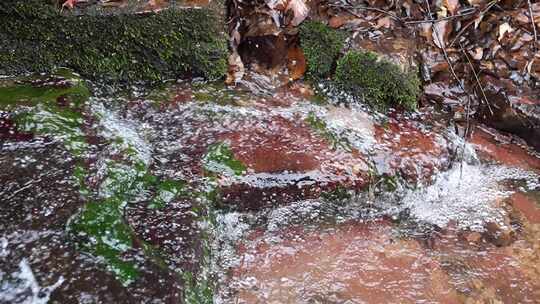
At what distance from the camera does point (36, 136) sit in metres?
2.89

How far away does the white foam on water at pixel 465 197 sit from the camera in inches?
136

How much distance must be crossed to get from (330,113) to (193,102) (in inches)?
45.7

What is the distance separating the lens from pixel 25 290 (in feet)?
6.87

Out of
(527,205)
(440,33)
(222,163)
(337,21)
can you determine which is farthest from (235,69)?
(527,205)

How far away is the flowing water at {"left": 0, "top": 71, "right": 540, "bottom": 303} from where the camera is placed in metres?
2.36

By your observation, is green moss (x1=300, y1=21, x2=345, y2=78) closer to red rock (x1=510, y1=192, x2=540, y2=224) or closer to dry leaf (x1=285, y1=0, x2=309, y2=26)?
dry leaf (x1=285, y1=0, x2=309, y2=26)

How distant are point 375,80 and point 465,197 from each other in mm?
1258

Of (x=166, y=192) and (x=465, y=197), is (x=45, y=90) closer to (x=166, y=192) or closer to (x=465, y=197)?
(x=166, y=192)

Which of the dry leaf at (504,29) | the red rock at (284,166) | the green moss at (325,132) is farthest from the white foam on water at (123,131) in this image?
the dry leaf at (504,29)

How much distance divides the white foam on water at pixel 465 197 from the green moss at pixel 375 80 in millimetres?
794

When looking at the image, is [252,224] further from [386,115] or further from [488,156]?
[488,156]

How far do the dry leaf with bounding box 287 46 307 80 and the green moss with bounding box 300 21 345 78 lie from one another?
5 centimetres

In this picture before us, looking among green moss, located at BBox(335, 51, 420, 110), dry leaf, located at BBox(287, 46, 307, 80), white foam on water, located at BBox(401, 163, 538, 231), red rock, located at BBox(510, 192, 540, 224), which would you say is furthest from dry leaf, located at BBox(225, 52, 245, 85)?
red rock, located at BBox(510, 192, 540, 224)

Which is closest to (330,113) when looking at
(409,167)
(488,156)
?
(409,167)
